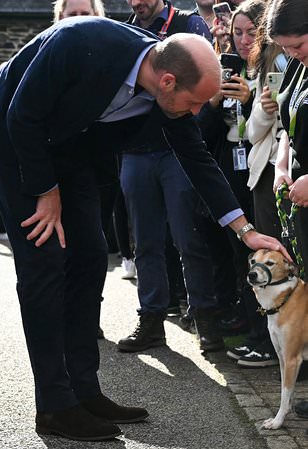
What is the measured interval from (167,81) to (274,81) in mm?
1685

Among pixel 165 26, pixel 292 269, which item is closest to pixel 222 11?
pixel 165 26

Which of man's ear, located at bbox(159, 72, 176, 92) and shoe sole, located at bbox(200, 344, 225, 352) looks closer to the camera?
man's ear, located at bbox(159, 72, 176, 92)

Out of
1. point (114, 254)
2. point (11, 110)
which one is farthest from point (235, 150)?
point (114, 254)

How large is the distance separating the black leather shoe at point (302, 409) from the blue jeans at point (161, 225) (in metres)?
1.64

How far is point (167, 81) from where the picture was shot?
13.8 feet

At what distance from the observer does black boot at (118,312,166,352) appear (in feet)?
21.8

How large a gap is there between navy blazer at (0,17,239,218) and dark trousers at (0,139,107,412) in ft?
0.66

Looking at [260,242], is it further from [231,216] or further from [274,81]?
[274,81]

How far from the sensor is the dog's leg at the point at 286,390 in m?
4.83

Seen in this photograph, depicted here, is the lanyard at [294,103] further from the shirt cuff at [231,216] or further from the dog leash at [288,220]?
the shirt cuff at [231,216]

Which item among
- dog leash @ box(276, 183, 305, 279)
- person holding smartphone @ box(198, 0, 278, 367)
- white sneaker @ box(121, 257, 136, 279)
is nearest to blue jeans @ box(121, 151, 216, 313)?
person holding smartphone @ box(198, 0, 278, 367)

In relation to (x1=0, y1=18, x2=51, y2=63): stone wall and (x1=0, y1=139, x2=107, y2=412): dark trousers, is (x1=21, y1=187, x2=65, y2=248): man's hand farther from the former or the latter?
(x1=0, y1=18, x2=51, y2=63): stone wall

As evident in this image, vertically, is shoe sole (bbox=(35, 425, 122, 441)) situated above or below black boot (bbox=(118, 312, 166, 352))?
above

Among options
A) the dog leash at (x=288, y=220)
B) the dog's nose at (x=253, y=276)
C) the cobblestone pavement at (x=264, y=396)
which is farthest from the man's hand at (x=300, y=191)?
the cobblestone pavement at (x=264, y=396)
